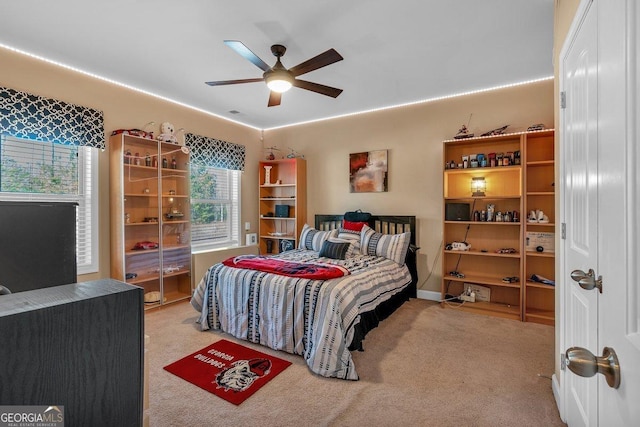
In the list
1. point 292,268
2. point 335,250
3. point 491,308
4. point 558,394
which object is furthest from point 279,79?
point 491,308

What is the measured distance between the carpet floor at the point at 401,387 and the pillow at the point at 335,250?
39.5 inches

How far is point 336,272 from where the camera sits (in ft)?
9.71

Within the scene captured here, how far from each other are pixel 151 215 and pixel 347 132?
312 centimetres

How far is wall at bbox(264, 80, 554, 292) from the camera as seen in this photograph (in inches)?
152

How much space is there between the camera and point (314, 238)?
4.58 m

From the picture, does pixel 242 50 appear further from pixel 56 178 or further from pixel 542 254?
pixel 542 254

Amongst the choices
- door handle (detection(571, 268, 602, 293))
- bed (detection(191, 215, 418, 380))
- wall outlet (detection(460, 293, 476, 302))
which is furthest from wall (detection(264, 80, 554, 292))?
door handle (detection(571, 268, 602, 293))

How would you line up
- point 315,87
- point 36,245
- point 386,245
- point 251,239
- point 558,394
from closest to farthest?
1. point 36,245
2. point 558,394
3. point 315,87
4. point 386,245
5. point 251,239

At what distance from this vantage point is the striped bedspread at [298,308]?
7.96 feet

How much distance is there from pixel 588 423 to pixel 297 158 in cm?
460

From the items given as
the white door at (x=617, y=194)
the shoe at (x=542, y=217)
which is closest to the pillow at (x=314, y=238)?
the shoe at (x=542, y=217)

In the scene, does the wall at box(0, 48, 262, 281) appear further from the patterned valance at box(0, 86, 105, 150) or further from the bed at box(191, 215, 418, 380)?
the bed at box(191, 215, 418, 380)

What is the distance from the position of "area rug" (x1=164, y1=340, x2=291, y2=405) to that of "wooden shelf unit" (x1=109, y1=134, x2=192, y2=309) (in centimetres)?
159

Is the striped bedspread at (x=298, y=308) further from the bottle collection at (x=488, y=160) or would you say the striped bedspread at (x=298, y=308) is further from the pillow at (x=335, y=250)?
the bottle collection at (x=488, y=160)
